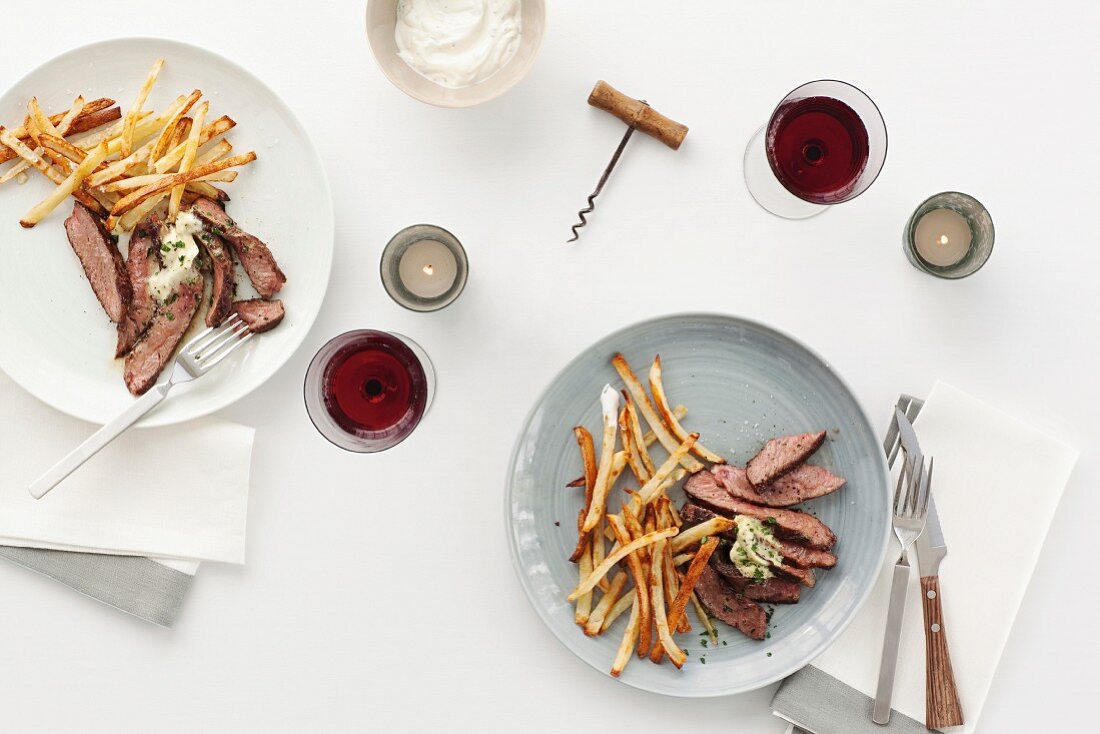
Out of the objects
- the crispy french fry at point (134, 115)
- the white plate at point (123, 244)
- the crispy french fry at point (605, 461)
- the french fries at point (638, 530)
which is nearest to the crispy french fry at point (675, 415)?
the french fries at point (638, 530)

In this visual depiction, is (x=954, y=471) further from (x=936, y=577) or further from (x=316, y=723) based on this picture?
(x=316, y=723)

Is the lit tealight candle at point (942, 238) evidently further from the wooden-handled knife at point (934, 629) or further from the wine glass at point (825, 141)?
the wooden-handled knife at point (934, 629)

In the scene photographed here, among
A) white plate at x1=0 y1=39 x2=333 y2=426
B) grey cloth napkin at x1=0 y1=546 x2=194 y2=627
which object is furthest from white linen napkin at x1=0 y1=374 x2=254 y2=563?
white plate at x1=0 y1=39 x2=333 y2=426

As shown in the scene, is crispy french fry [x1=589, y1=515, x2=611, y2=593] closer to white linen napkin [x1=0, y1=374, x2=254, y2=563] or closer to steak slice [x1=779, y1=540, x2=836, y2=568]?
steak slice [x1=779, y1=540, x2=836, y2=568]

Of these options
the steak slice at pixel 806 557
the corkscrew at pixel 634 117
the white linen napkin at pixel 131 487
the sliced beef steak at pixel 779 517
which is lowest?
the white linen napkin at pixel 131 487

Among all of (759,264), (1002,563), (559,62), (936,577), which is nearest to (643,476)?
(759,264)

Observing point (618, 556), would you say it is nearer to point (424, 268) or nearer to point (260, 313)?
point (424, 268)
